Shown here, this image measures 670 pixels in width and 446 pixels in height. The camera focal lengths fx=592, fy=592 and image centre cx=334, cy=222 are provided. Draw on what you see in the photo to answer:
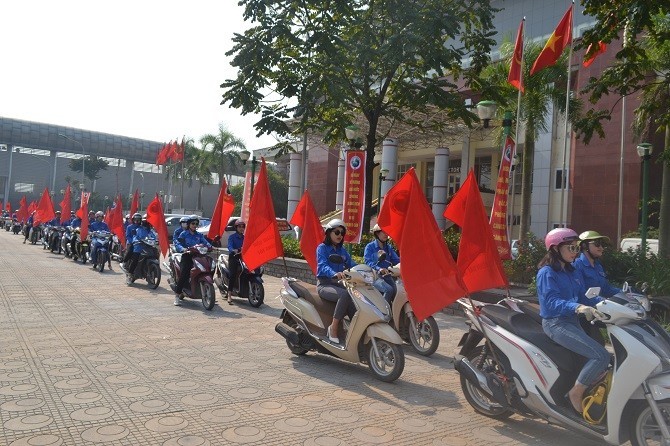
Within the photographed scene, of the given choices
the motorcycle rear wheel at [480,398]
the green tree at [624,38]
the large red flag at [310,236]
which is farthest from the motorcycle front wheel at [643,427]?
the green tree at [624,38]

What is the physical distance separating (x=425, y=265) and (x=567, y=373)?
1.48 m

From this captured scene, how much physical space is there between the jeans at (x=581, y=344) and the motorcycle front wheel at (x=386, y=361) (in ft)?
5.63

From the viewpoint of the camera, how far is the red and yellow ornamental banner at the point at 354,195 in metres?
13.4

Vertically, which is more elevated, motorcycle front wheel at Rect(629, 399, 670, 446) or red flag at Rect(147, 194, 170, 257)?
red flag at Rect(147, 194, 170, 257)

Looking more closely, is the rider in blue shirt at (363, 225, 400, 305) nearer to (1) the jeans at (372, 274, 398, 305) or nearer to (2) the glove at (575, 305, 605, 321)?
(1) the jeans at (372, 274, 398, 305)

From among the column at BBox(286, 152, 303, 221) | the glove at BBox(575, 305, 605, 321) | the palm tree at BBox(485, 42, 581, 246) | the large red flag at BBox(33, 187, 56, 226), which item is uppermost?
the palm tree at BBox(485, 42, 581, 246)

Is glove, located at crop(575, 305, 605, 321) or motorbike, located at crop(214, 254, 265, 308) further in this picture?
motorbike, located at crop(214, 254, 265, 308)

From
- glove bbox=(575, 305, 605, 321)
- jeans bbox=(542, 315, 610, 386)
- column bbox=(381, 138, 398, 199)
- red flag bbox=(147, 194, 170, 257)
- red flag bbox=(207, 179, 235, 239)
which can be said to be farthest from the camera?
column bbox=(381, 138, 398, 199)

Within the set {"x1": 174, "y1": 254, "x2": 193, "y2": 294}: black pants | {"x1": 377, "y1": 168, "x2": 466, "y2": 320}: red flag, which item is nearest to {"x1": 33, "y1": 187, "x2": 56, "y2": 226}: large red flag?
{"x1": 174, "y1": 254, "x2": 193, "y2": 294}: black pants

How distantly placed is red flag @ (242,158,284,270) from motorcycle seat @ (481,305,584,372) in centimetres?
409

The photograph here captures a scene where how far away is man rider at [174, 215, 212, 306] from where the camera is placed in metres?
10.6

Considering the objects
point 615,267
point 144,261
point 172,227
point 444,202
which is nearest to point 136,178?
point 172,227

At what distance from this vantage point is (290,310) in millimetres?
7023

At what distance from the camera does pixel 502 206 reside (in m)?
11.1
